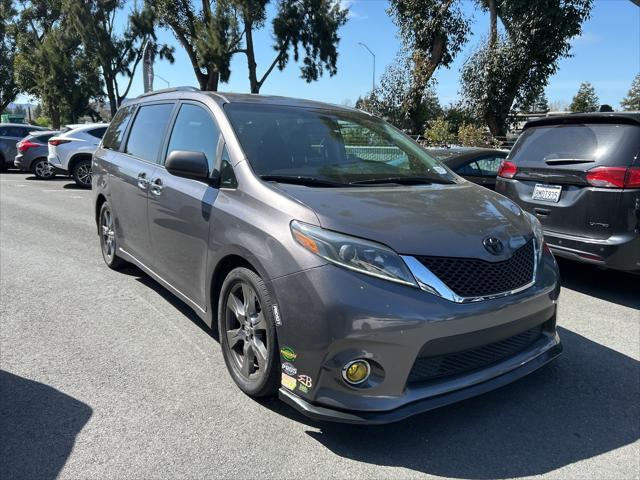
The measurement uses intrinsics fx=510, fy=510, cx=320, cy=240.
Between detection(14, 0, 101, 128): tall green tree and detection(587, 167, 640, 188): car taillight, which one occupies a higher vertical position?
detection(14, 0, 101, 128): tall green tree

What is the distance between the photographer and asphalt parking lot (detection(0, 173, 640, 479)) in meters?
2.44

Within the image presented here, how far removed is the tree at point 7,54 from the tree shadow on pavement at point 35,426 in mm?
47121

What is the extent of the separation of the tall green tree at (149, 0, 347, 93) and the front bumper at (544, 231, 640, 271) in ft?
83.0

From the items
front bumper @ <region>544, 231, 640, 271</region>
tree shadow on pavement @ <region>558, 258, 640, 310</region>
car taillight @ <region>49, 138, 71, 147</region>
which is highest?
front bumper @ <region>544, 231, 640, 271</region>

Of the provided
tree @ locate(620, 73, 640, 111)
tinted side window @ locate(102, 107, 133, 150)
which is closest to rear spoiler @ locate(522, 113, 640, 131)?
tinted side window @ locate(102, 107, 133, 150)

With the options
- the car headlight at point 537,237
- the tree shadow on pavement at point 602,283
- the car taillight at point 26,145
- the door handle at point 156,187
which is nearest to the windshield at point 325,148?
the car headlight at point 537,237

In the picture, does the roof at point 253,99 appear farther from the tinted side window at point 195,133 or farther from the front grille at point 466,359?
the front grille at point 466,359

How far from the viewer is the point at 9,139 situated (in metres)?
17.4

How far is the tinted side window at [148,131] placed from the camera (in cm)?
428

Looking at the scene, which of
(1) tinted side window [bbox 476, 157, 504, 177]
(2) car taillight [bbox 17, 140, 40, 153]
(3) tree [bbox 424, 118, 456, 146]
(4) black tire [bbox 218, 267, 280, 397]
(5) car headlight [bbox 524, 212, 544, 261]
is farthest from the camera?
(3) tree [bbox 424, 118, 456, 146]

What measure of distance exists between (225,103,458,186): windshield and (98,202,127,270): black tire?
2.38m

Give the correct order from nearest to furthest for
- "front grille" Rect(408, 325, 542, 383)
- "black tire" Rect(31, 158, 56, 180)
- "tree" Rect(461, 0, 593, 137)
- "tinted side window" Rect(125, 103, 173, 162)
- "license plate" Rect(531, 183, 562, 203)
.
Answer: "front grille" Rect(408, 325, 542, 383)
"tinted side window" Rect(125, 103, 173, 162)
"license plate" Rect(531, 183, 562, 203)
"black tire" Rect(31, 158, 56, 180)
"tree" Rect(461, 0, 593, 137)

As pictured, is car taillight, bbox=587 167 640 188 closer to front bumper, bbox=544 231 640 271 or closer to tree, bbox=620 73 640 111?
front bumper, bbox=544 231 640 271

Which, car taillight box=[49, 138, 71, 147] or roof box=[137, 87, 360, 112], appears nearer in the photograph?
roof box=[137, 87, 360, 112]
